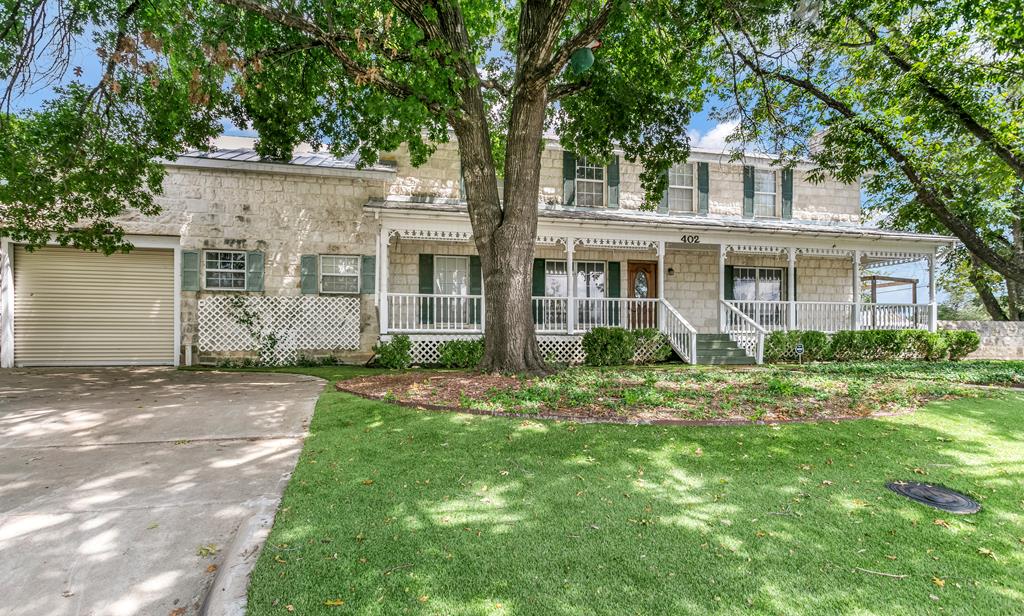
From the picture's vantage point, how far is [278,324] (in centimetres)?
1094

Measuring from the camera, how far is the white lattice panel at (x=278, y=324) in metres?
10.7

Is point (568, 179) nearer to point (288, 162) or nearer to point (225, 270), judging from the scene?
point (288, 162)

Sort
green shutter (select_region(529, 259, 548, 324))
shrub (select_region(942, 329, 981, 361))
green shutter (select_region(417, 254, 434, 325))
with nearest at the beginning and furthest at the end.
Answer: green shutter (select_region(417, 254, 434, 325)) < green shutter (select_region(529, 259, 548, 324)) < shrub (select_region(942, 329, 981, 361))

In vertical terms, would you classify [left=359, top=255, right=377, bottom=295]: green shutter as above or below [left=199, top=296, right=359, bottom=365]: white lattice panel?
above

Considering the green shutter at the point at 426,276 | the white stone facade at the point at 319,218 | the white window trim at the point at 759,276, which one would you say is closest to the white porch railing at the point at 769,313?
the white window trim at the point at 759,276

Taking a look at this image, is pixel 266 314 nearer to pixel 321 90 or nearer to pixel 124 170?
pixel 124 170

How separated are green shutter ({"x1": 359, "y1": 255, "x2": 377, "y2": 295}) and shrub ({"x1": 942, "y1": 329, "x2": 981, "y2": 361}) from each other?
15.7 m

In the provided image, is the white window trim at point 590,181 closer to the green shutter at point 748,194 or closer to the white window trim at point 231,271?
the green shutter at point 748,194

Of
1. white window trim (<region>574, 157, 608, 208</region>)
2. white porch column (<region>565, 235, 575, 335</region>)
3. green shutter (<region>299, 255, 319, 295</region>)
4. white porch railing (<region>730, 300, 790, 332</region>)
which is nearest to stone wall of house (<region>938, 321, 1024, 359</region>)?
white porch railing (<region>730, 300, 790, 332</region>)

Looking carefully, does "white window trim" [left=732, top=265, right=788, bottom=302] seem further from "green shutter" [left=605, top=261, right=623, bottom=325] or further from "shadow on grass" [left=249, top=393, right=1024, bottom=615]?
"shadow on grass" [left=249, top=393, right=1024, bottom=615]

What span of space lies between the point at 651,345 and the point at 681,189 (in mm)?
5665

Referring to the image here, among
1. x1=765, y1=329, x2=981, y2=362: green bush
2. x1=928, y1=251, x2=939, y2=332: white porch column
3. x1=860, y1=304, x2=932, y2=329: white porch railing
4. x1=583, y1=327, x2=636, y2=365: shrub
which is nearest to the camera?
x1=583, y1=327, x2=636, y2=365: shrub

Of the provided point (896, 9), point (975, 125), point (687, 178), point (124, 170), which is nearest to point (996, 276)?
point (975, 125)

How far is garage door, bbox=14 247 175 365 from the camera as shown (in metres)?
10.2
